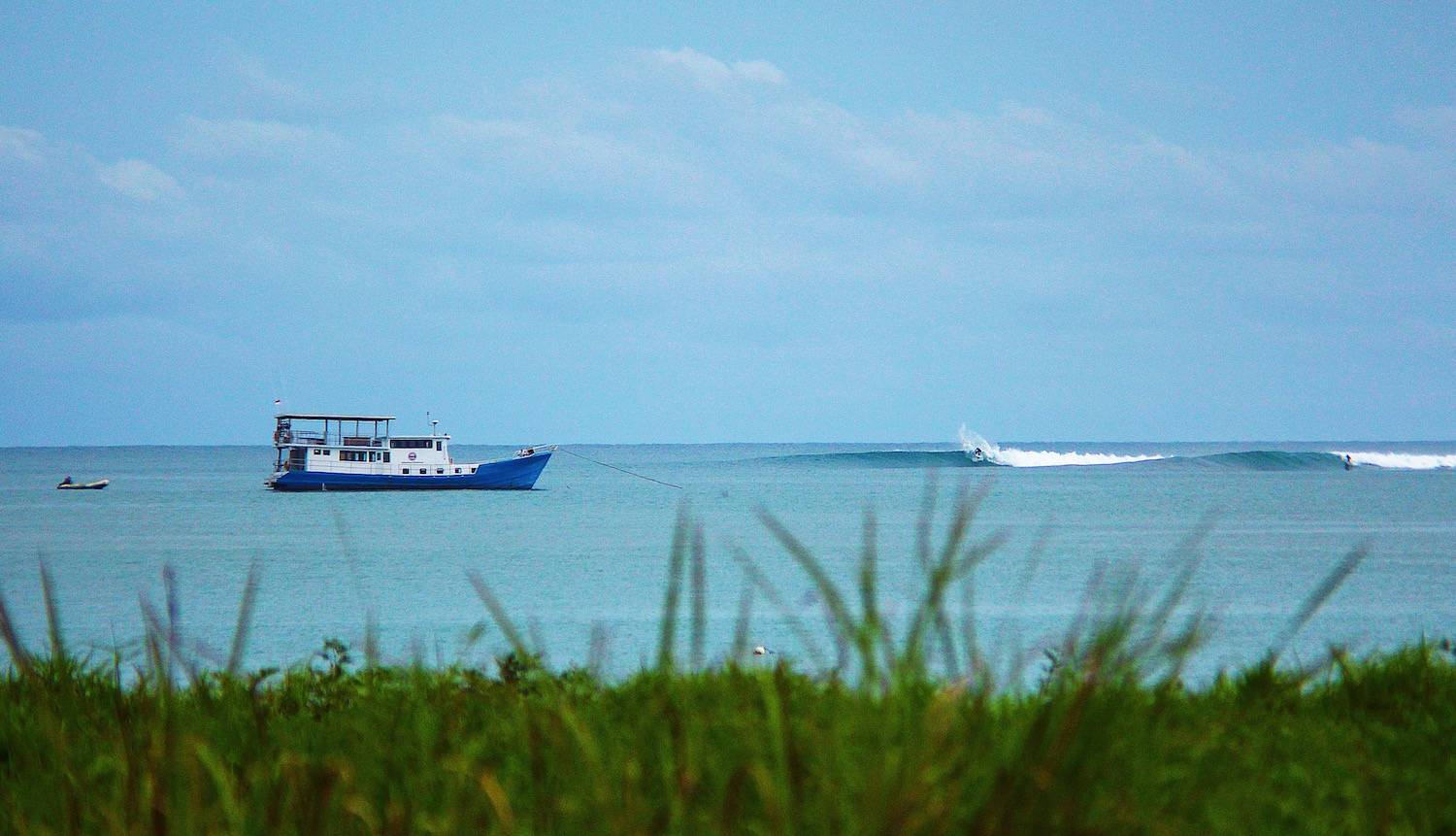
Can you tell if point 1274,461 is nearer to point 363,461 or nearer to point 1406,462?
point 1406,462

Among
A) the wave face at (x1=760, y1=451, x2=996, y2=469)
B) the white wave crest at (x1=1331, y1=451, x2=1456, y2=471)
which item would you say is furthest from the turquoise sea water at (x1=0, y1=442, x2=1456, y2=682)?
the wave face at (x1=760, y1=451, x2=996, y2=469)

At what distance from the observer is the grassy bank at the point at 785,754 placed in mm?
2830

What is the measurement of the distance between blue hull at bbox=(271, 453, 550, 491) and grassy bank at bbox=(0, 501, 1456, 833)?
46.8 metres

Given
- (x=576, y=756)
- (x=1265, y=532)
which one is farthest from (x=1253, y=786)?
(x=1265, y=532)

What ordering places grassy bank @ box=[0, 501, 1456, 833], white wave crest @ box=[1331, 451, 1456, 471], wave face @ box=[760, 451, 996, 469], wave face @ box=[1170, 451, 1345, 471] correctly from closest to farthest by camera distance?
grassy bank @ box=[0, 501, 1456, 833] < wave face @ box=[1170, 451, 1345, 471] < white wave crest @ box=[1331, 451, 1456, 471] < wave face @ box=[760, 451, 996, 469]

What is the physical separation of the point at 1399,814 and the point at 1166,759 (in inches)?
26.6

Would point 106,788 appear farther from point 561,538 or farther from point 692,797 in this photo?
point 561,538

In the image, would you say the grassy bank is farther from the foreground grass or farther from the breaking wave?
the breaking wave

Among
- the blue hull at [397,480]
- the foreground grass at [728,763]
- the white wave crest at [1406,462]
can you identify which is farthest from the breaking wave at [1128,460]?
the foreground grass at [728,763]

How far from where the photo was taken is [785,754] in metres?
2.99

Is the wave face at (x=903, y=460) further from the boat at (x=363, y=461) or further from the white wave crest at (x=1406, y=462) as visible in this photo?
A: the boat at (x=363, y=461)

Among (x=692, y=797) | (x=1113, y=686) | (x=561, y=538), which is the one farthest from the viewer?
(x=561, y=538)

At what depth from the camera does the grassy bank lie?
9.29ft

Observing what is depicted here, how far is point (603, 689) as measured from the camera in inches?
207
